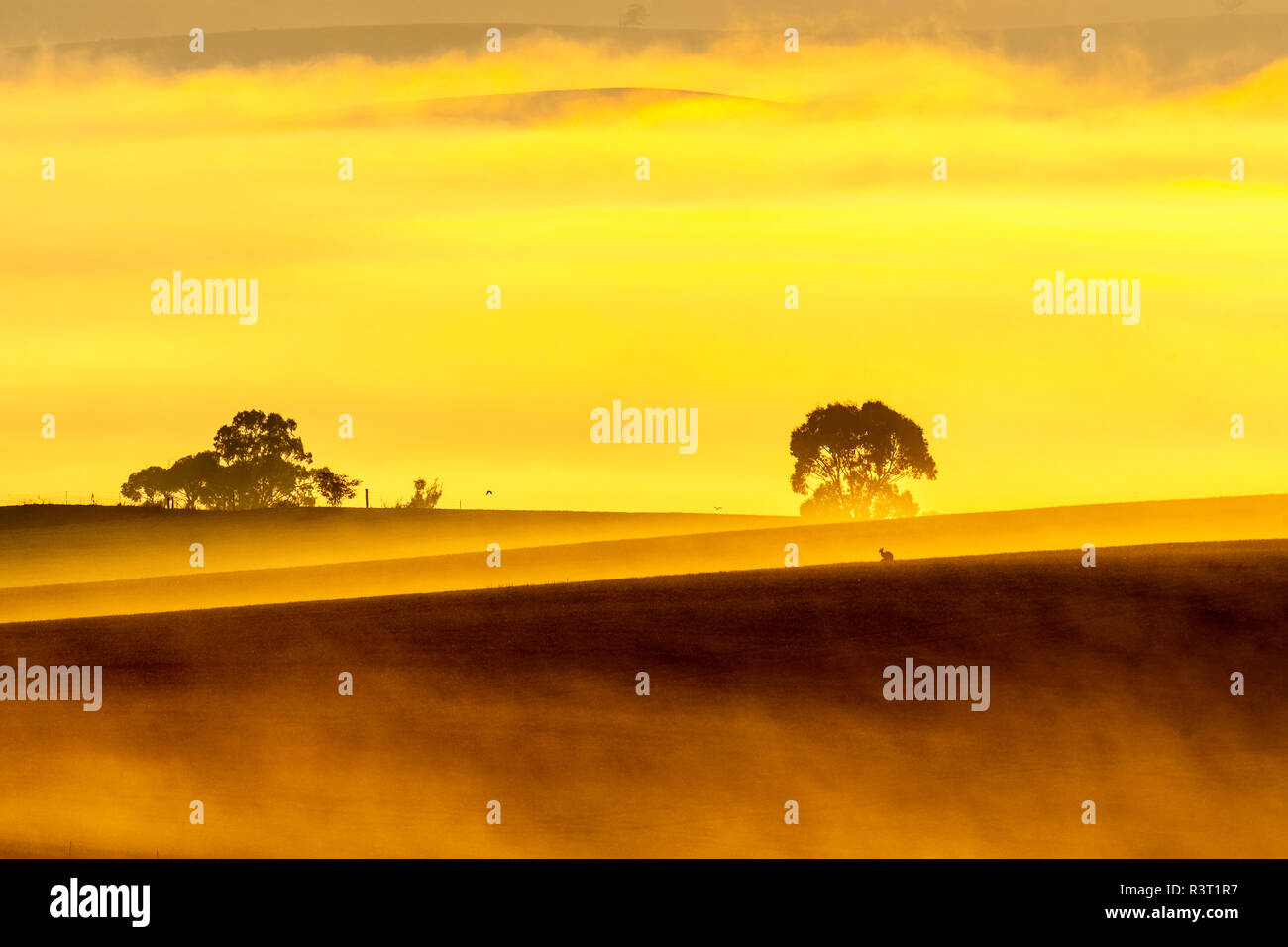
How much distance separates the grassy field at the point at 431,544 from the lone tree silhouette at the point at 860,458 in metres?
6.52

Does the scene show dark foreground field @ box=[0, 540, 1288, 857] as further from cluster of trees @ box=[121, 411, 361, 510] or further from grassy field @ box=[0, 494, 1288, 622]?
cluster of trees @ box=[121, 411, 361, 510]

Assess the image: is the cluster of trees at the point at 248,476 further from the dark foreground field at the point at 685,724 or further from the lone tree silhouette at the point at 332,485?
the dark foreground field at the point at 685,724

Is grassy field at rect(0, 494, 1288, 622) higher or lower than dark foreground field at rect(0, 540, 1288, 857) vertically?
higher

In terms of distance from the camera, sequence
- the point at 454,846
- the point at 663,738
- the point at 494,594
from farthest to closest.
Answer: the point at 494,594 → the point at 663,738 → the point at 454,846

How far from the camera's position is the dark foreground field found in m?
31.3

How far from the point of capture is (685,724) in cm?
3581

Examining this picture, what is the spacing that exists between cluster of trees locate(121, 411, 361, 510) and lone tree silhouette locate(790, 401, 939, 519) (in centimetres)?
2271

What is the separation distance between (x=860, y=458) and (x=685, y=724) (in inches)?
1945

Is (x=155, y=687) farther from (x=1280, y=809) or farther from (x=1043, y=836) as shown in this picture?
(x=1280, y=809)

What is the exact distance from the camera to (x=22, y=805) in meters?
32.2

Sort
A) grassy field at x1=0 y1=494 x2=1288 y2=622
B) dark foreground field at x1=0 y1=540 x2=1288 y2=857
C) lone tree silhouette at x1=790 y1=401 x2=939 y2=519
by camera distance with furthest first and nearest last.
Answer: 1. lone tree silhouette at x1=790 y1=401 x2=939 y2=519
2. grassy field at x1=0 y1=494 x2=1288 y2=622
3. dark foreground field at x1=0 y1=540 x2=1288 y2=857

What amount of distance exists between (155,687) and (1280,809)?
2273cm

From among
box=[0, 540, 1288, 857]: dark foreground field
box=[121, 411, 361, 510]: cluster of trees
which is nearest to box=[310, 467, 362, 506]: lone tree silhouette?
box=[121, 411, 361, 510]: cluster of trees

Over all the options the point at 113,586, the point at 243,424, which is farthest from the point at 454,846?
the point at 243,424
